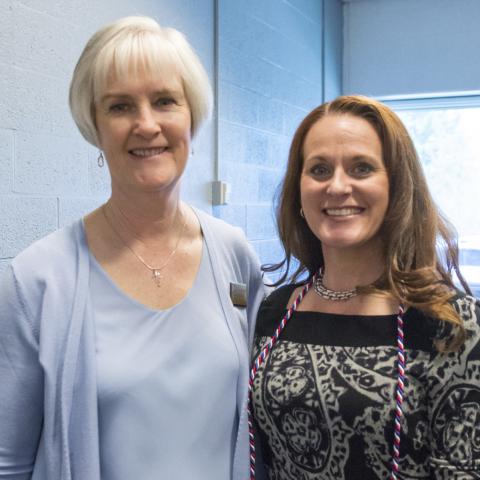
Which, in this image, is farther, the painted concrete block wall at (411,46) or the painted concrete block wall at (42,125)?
the painted concrete block wall at (411,46)

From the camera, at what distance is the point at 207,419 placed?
4.15 ft

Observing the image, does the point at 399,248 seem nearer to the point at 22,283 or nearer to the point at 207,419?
the point at 207,419

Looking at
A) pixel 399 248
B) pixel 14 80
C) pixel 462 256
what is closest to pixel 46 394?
pixel 399 248

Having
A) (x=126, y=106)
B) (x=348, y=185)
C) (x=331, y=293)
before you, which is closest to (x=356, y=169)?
(x=348, y=185)

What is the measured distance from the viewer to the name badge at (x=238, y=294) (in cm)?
140

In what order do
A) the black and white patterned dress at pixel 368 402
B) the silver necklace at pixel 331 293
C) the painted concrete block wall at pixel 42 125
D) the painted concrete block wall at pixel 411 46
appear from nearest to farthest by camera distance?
the black and white patterned dress at pixel 368 402, the silver necklace at pixel 331 293, the painted concrete block wall at pixel 42 125, the painted concrete block wall at pixel 411 46

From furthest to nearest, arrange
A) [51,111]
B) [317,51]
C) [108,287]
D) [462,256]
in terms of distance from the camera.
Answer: [462,256] → [317,51] → [51,111] → [108,287]

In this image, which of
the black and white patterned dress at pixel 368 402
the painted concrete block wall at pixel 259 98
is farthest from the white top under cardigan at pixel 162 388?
the painted concrete block wall at pixel 259 98

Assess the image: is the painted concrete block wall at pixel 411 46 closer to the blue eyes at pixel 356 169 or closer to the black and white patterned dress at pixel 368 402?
the blue eyes at pixel 356 169

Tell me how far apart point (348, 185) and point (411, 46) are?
358cm

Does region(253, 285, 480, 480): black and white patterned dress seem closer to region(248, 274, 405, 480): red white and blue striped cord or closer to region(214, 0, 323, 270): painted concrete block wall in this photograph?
region(248, 274, 405, 480): red white and blue striped cord

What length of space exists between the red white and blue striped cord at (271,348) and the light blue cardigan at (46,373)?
13.3 inches

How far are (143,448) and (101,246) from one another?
0.43 meters

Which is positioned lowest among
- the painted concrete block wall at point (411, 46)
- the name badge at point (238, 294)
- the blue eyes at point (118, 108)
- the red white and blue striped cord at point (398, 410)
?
the red white and blue striped cord at point (398, 410)
